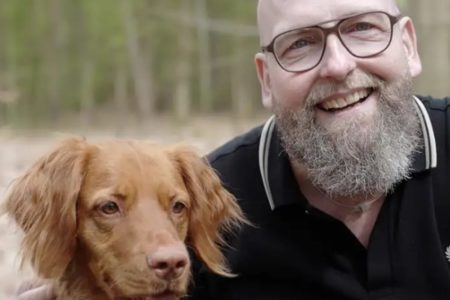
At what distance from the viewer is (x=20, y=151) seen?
46.8ft

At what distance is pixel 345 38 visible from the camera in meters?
3.70

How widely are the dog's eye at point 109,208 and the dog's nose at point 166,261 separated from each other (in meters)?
0.28

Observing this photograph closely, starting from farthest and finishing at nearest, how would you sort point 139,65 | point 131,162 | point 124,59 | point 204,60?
point 124,59 → point 204,60 → point 139,65 → point 131,162

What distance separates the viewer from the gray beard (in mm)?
3779

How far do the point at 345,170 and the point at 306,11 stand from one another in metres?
0.70

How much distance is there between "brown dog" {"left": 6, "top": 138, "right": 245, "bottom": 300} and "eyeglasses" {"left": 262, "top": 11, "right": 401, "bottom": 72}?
675mm

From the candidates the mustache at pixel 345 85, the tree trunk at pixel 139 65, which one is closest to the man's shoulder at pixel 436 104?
the mustache at pixel 345 85

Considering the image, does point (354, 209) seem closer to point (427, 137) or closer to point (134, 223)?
point (427, 137)

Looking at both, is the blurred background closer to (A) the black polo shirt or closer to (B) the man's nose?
(A) the black polo shirt

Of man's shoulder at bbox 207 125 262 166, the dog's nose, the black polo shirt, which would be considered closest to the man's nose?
the black polo shirt

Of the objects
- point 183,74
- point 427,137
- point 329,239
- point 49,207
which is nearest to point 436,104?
point 427,137

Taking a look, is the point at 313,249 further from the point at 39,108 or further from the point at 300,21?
the point at 39,108

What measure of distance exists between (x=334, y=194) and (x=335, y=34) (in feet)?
2.30

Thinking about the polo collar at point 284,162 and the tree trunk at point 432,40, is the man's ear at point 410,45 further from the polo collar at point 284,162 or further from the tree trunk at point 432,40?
the tree trunk at point 432,40
